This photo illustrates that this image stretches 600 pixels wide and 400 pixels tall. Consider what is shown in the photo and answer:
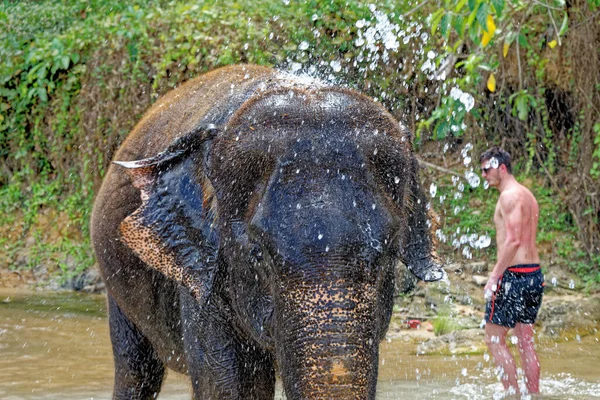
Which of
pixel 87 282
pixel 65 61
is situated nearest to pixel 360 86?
pixel 65 61

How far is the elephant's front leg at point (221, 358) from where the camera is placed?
360 cm

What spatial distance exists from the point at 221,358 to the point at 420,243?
87 cm

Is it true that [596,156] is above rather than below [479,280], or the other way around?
above

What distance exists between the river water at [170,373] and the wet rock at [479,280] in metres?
1.24

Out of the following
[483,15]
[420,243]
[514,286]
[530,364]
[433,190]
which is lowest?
[530,364]

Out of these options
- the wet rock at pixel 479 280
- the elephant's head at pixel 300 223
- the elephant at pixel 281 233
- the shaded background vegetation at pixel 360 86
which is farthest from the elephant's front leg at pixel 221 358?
the wet rock at pixel 479 280

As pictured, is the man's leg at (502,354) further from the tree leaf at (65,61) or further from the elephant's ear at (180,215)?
the tree leaf at (65,61)

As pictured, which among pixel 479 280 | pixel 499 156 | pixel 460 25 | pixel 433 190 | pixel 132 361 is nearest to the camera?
pixel 132 361

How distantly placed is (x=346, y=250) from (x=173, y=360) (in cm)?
177

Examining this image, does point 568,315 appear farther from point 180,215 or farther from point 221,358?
point 180,215

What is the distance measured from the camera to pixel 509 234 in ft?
22.9

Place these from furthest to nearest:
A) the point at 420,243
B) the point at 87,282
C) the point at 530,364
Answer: the point at 87,282
the point at 530,364
the point at 420,243

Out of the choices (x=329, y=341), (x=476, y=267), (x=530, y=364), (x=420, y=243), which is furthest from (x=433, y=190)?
→ (x=329, y=341)

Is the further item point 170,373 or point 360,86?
point 360,86
